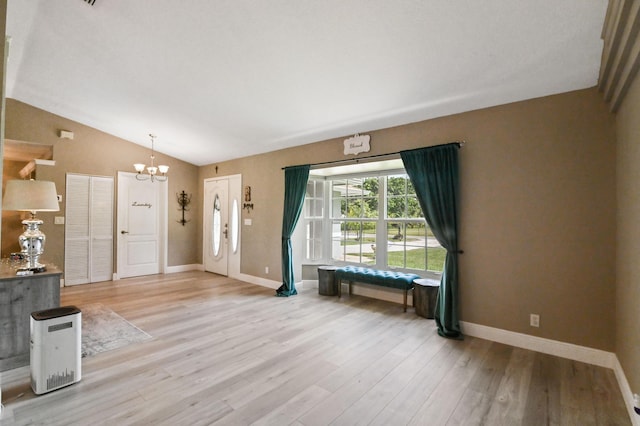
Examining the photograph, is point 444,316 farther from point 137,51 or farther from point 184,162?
point 184,162

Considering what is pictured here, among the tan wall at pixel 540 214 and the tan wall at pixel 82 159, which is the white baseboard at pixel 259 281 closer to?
the tan wall at pixel 82 159

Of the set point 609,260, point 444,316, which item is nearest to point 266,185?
point 444,316

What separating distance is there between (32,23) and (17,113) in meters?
2.90

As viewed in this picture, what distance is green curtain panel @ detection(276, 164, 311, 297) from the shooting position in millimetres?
5109

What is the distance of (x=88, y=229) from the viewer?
585cm

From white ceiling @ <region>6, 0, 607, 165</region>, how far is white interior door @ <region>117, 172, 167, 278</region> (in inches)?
88.2

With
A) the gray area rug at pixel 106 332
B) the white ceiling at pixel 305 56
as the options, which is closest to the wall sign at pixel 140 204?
the white ceiling at pixel 305 56

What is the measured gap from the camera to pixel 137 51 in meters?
3.30

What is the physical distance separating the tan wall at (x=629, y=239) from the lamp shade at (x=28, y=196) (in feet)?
15.7

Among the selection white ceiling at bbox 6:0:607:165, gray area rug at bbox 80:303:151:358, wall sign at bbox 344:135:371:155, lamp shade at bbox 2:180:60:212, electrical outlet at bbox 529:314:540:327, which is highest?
white ceiling at bbox 6:0:607:165

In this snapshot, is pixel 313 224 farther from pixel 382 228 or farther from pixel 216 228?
pixel 216 228

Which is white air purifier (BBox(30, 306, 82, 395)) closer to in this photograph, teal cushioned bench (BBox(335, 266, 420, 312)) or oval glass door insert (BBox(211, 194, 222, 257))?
teal cushioned bench (BBox(335, 266, 420, 312))

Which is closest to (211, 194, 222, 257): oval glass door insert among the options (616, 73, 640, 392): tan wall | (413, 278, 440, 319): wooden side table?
(413, 278, 440, 319): wooden side table

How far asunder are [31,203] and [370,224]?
431 cm
